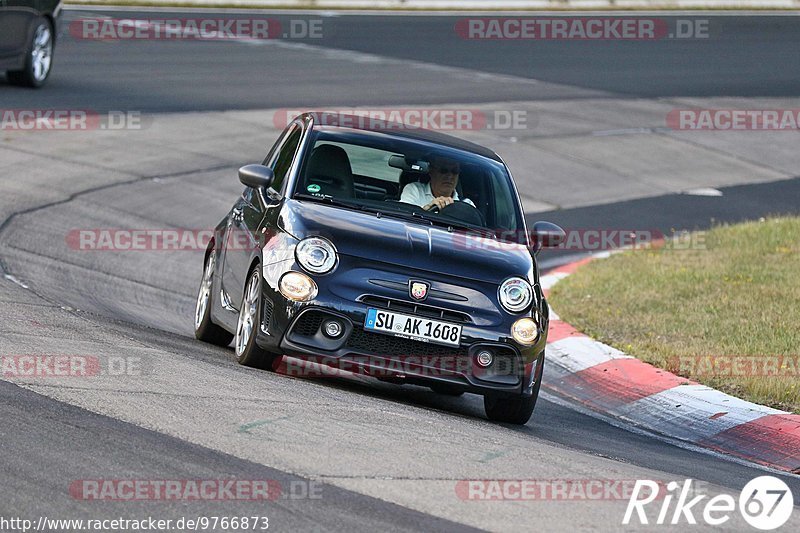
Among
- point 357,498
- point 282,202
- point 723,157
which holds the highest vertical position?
point 282,202

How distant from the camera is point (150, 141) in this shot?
17.4 meters

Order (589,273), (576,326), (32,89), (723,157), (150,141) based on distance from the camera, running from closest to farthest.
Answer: (576,326), (589,273), (150,141), (32,89), (723,157)

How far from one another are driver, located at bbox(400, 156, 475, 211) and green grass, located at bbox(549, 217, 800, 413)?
2145 millimetres

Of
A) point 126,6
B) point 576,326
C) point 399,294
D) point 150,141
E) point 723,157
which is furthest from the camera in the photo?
point 126,6

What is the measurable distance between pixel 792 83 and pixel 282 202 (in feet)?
68.3

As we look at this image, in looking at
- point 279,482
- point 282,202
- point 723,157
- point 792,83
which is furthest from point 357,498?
point 792,83

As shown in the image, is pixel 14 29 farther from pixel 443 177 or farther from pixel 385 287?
pixel 385 287

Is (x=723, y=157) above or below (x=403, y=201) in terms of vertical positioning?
below

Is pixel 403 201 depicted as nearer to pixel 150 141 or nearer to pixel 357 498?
pixel 357 498

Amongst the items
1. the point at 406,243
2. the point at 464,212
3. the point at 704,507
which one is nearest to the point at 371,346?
the point at 406,243

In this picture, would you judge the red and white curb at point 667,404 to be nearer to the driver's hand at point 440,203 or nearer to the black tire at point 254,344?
the driver's hand at point 440,203

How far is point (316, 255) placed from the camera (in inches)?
307

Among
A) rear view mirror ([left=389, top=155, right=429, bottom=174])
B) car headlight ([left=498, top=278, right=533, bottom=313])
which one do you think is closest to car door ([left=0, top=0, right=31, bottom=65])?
rear view mirror ([left=389, top=155, right=429, bottom=174])

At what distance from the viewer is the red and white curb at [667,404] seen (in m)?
8.29
